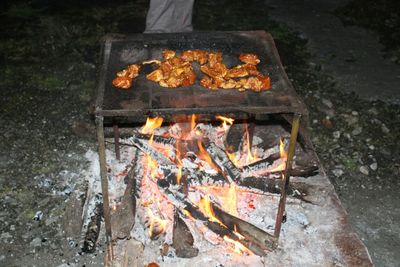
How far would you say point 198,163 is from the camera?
411 cm

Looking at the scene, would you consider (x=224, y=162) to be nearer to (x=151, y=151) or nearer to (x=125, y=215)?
(x=151, y=151)

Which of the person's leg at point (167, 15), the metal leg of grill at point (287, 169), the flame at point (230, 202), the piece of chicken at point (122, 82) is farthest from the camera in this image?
the person's leg at point (167, 15)

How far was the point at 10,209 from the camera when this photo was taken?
420cm

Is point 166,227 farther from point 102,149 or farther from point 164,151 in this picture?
point 102,149

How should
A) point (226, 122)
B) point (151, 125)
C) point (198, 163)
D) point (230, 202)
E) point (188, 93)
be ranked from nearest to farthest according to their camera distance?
1. point (188, 93)
2. point (230, 202)
3. point (198, 163)
4. point (151, 125)
5. point (226, 122)

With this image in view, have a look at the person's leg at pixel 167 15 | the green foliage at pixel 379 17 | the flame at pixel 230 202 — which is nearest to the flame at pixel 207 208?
the flame at pixel 230 202

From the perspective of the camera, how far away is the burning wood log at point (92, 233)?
12.3 feet

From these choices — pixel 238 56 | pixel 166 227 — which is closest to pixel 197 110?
pixel 238 56

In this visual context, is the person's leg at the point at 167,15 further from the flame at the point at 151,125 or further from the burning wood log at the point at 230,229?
the burning wood log at the point at 230,229

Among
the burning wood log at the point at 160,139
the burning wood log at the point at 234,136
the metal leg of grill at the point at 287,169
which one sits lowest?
the burning wood log at the point at 234,136

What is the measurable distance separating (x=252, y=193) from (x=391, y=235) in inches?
53.9

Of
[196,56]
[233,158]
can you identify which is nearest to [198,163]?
[233,158]

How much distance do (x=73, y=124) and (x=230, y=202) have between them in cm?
243

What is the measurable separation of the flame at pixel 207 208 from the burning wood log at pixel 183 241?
8.4 inches
